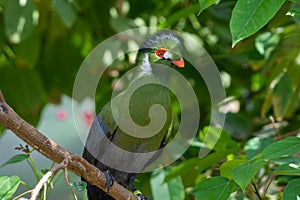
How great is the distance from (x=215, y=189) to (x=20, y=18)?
58.3 inches

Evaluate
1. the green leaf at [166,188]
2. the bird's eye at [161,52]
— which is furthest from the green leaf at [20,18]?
the green leaf at [166,188]

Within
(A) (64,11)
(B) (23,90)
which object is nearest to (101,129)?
(A) (64,11)

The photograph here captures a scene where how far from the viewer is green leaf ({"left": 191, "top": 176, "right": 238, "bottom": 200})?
1.99 meters

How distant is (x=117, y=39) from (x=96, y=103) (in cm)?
39

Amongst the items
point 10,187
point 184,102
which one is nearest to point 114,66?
point 184,102

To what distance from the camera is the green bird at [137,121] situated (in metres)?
2.61

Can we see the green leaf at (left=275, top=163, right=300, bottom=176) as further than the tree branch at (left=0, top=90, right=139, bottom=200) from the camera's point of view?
Yes

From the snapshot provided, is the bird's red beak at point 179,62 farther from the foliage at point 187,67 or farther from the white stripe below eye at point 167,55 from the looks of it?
the foliage at point 187,67

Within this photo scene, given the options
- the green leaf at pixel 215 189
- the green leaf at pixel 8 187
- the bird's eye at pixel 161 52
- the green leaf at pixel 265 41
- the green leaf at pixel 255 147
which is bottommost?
the green leaf at pixel 215 189

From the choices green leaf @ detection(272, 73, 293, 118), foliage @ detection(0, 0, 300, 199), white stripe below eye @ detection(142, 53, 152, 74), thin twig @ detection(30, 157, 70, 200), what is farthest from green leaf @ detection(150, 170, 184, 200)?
thin twig @ detection(30, 157, 70, 200)

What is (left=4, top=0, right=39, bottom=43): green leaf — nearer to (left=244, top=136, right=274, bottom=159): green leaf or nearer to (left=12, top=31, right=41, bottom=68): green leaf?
(left=12, top=31, right=41, bottom=68): green leaf

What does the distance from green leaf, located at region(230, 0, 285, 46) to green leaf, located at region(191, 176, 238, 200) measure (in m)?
0.50

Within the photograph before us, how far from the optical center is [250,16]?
5.94 ft

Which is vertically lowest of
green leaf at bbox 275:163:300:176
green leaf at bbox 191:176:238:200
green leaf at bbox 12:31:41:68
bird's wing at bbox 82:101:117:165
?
green leaf at bbox 275:163:300:176
